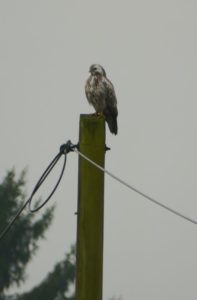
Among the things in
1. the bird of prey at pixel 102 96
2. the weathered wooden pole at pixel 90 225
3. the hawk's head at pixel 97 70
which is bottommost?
the weathered wooden pole at pixel 90 225

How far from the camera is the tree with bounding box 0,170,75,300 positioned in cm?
4600

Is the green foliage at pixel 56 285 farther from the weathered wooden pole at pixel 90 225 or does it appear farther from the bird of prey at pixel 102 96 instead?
the weathered wooden pole at pixel 90 225

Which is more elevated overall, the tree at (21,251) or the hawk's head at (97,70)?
the tree at (21,251)

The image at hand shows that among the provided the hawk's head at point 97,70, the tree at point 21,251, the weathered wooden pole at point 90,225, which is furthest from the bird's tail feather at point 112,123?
the tree at point 21,251

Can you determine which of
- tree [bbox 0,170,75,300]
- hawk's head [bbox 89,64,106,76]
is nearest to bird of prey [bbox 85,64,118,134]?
hawk's head [bbox 89,64,106,76]

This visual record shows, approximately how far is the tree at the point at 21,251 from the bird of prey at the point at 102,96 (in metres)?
23.7

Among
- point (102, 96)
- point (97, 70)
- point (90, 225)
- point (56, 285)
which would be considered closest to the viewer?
point (90, 225)

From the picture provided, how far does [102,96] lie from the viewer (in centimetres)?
2045

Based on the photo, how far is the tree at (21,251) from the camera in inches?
1811

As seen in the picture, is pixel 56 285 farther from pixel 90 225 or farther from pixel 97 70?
pixel 90 225

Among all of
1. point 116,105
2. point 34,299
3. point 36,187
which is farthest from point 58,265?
point 36,187

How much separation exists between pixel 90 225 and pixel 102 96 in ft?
26.5

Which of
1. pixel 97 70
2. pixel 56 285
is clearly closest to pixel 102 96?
pixel 97 70

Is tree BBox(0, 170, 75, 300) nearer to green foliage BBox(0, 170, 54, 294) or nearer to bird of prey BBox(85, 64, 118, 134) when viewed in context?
green foliage BBox(0, 170, 54, 294)
